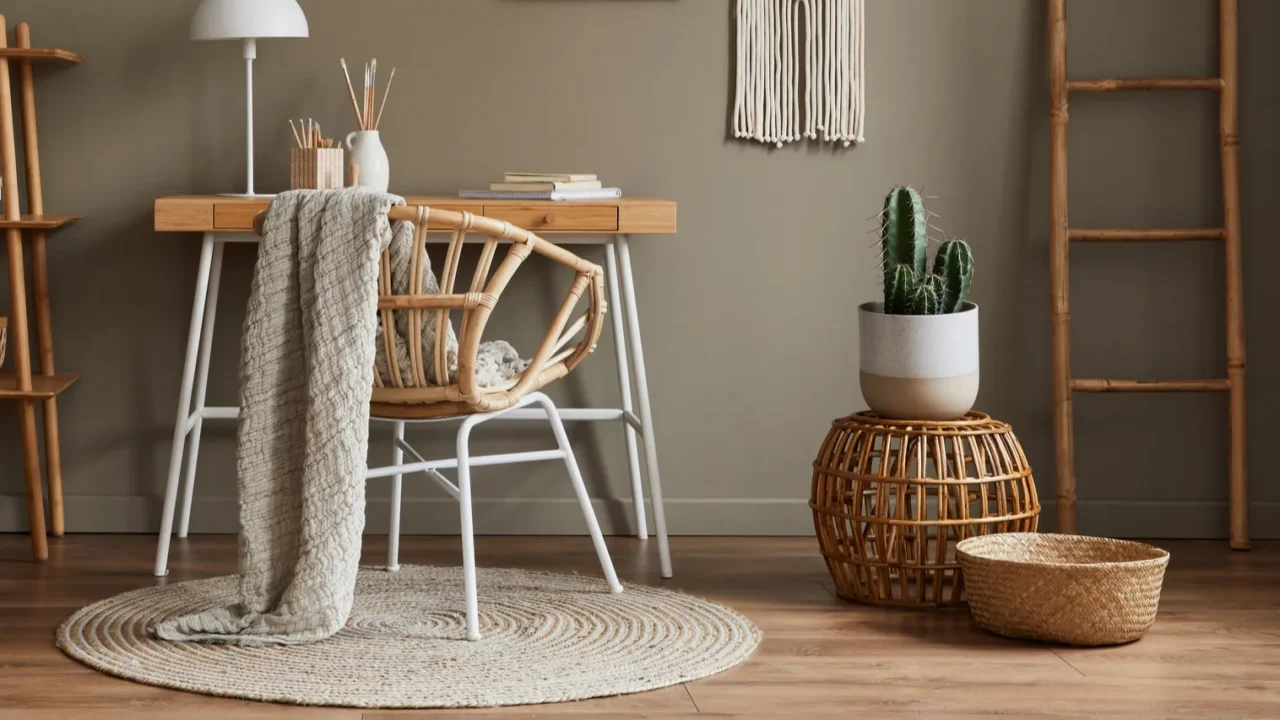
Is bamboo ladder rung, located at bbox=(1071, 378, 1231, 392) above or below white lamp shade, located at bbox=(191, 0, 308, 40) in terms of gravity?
below

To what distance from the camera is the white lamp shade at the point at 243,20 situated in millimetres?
2945

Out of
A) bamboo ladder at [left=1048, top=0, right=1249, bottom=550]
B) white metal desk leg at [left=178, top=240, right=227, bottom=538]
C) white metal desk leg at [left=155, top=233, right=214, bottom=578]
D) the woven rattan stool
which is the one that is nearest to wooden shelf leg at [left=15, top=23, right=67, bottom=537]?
white metal desk leg at [left=178, top=240, right=227, bottom=538]

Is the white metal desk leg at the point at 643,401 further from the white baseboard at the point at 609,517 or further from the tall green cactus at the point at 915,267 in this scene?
the tall green cactus at the point at 915,267

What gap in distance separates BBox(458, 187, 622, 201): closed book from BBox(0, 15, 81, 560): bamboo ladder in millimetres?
909

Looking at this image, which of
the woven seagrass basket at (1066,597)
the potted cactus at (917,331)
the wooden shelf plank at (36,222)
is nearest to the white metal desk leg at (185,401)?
the wooden shelf plank at (36,222)

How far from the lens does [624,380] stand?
10.3 ft

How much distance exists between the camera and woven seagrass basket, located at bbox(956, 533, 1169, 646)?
2330 mm

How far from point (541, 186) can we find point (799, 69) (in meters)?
0.75

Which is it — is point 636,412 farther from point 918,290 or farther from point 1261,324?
point 1261,324

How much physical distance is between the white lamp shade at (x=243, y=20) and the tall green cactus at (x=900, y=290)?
1.34m

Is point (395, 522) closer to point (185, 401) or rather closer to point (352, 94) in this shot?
point (185, 401)

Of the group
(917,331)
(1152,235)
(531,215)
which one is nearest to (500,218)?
(531,215)

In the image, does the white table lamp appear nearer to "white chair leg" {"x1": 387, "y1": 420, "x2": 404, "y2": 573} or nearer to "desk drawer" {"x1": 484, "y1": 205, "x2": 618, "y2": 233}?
"desk drawer" {"x1": 484, "y1": 205, "x2": 618, "y2": 233}

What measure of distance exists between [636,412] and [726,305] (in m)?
0.33
